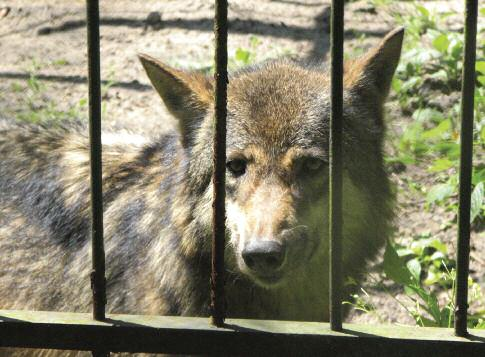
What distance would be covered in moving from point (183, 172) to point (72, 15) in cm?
547

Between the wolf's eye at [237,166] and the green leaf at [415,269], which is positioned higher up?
the wolf's eye at [237,166]

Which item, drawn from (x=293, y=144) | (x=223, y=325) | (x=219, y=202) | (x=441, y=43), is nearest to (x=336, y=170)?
(x=219, y=202)

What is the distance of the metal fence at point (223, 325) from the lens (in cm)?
239

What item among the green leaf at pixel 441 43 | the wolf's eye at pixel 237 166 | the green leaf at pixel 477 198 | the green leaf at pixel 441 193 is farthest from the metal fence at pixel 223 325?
the green leaf at pixel 441 43

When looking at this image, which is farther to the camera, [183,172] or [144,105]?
[144,105]

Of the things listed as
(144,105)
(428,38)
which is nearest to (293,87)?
(144,105)

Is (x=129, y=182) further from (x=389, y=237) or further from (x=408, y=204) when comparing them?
(x=408, y=204)

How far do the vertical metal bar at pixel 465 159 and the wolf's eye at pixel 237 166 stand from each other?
5.57 feet

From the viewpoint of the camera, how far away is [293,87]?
4.15 m

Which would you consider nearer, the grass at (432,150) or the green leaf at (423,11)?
the grass at (432,150)

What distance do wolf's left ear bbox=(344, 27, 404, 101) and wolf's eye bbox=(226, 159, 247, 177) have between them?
0.70 metres

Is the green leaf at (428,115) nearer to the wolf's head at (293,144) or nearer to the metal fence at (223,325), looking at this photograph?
the wolf's head at (293,144)

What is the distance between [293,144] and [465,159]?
63.6 inches

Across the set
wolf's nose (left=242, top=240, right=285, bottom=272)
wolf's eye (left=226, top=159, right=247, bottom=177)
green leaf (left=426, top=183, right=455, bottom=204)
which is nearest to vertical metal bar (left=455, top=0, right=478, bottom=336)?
wolf's nose (left=242, top=240, right=285, bottom=272)
